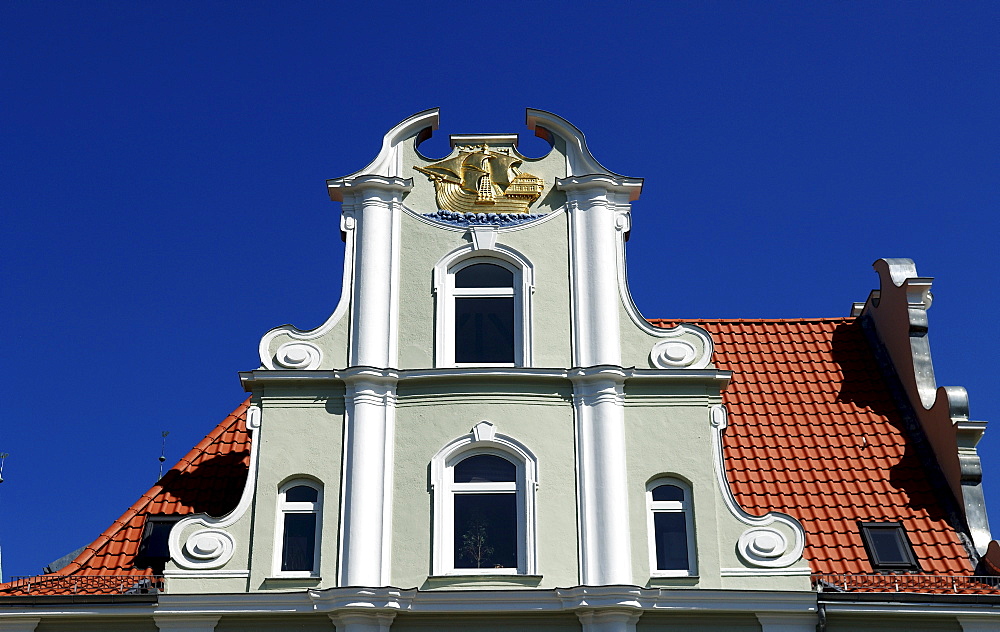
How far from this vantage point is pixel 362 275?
18031 mm

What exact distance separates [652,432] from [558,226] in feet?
10.8

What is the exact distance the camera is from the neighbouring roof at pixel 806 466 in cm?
1734

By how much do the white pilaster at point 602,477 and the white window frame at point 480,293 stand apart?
1003 mm

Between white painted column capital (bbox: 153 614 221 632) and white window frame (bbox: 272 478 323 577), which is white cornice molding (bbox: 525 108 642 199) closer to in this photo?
white window frame (bbox: 272 478 323 577)

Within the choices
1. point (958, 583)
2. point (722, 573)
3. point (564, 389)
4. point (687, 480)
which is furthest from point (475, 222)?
point (958, 583)

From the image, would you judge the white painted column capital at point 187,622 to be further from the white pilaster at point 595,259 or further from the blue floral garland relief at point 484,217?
the blue floral garland relief at point 484,217

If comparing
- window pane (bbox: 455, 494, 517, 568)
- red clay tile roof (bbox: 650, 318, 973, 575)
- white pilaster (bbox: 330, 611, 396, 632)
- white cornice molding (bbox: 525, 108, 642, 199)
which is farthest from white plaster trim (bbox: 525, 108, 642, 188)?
white pilaster (bbox: 330, 611, 396, 632)


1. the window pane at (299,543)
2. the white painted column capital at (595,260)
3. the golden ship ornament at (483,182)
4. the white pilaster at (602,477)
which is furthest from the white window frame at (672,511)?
the golden ship ornament at (483,182)

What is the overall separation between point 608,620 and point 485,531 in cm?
193

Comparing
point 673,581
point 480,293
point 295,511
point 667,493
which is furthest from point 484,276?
point 673,581

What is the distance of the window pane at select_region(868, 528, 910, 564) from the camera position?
1717cm

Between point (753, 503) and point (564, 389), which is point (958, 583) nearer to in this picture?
point (753, 503)

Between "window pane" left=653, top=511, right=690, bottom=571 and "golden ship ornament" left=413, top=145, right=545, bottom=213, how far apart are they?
4.79m

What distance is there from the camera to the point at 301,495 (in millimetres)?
16703
